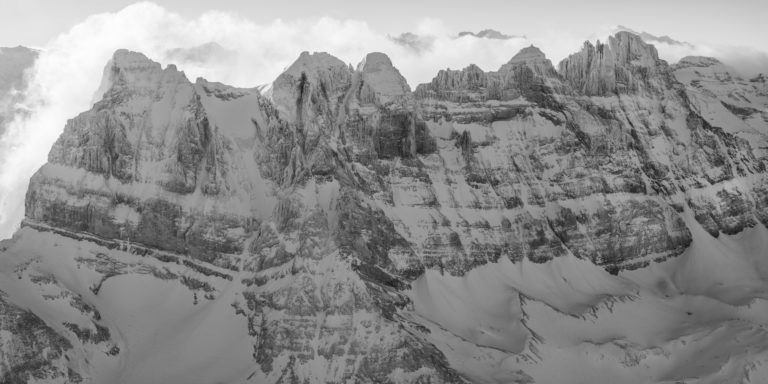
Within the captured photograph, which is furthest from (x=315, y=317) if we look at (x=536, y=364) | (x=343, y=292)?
(x=536, y=364)

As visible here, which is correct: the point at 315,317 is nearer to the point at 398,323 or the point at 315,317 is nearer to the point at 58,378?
the point at 398,323

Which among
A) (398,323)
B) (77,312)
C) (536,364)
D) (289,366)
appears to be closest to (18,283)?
(77,312)

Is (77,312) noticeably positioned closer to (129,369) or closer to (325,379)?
(129,369)

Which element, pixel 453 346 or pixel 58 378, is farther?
pixel 453 346

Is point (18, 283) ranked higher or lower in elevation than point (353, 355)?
higher

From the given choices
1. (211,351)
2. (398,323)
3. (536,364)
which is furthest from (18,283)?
(536,364)

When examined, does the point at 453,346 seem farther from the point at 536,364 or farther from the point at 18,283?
the point at 18,283

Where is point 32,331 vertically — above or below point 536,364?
above

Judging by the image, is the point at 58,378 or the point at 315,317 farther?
the point at 315,317
